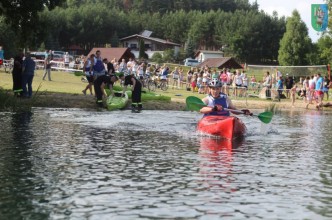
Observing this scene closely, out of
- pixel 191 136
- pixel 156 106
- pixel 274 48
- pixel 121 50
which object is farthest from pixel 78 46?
pixel 191 136

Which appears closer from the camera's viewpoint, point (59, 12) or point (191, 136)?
point (191, 136)

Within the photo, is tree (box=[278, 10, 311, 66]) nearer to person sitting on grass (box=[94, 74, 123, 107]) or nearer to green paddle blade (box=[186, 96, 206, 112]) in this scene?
person sitting on grass (box=[94, 74, 123, 107])

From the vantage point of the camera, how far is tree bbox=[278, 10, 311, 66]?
103m

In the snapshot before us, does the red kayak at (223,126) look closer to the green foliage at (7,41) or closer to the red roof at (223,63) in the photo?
the green foliage at (7,41)

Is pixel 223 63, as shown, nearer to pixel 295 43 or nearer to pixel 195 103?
pixel 295 43

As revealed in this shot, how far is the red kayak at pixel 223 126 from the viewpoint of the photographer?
18000 mm

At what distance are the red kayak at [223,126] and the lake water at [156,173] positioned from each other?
11.3 inches

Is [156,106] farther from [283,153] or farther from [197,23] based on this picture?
[197,23]

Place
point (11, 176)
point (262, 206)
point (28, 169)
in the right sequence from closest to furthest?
point (262, 206), point (11, 176), point (28, 169)

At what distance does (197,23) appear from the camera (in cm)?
14525

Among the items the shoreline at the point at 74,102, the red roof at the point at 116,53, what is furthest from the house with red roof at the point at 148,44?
the shoreline at the point at 74,102

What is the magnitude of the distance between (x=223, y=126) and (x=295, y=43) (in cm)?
Result: 8734

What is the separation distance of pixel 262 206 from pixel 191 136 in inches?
365

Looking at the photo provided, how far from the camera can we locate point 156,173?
12.2m
